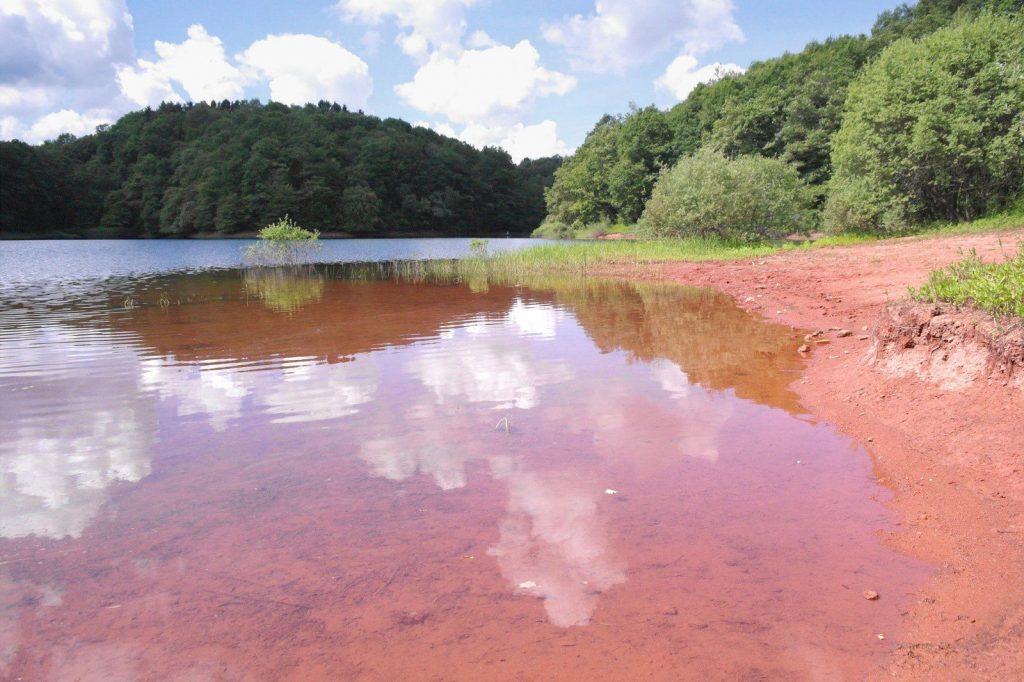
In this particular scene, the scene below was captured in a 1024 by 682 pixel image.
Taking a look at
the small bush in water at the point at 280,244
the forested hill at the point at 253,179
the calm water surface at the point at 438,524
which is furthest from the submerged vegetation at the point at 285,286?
the forested hill at the point at 253,179

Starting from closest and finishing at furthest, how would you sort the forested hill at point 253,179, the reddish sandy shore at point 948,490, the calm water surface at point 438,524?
1. the reddish sandy shore at point 948,490
2. the calm water surface at point 438,524
3. the forested hill at point 253,179

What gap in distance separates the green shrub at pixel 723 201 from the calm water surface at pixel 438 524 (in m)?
22.1

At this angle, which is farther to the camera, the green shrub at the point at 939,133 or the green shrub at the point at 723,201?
the green shrub at the point at 723,201

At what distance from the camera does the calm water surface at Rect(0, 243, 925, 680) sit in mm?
3275

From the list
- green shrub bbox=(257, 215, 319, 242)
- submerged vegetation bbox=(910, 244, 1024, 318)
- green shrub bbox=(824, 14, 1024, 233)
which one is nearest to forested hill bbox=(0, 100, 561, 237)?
green shrub bbox=(257, 215, 319, 242)

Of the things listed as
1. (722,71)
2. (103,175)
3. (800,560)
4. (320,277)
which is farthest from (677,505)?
(103,175)

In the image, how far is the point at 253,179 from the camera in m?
83.9

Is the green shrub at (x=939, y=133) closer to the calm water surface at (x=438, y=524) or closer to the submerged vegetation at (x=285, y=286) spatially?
the calm water surface at (x=438, y=524)

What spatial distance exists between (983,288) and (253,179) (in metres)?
89.0

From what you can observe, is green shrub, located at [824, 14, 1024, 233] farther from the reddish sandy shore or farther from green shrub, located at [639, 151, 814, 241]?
the reddish sandy shore

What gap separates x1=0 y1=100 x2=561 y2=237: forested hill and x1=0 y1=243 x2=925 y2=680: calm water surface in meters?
81.6

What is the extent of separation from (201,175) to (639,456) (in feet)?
313

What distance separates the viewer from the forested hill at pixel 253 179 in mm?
83250

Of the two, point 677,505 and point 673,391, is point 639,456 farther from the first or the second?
point 673,391
